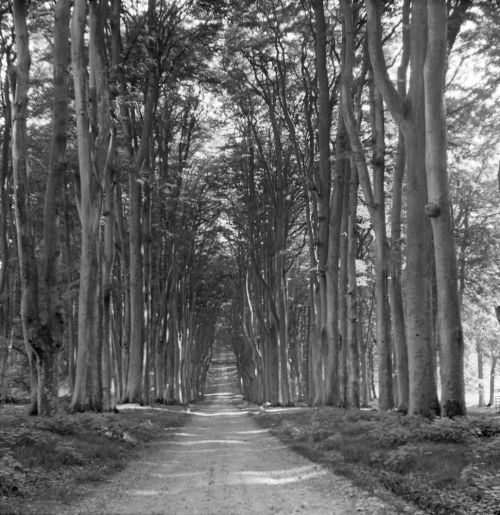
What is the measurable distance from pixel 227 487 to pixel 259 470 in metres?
1.54

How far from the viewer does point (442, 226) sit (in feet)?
31.3

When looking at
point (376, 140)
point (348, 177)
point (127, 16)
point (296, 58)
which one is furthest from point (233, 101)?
point (376, 140)

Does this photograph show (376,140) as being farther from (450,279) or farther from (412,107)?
(450,279)

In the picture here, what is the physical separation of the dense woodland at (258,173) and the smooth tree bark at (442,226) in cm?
3

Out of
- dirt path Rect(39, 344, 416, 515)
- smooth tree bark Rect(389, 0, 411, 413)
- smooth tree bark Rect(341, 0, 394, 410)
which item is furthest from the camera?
smooth tree bark Rect(341, 0, 394, 410)

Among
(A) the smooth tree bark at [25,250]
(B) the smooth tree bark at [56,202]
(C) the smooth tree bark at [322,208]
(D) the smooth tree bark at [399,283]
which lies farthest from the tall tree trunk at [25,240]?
(C) the smooth tree bark at [322,208]

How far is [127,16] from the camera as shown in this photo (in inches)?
767

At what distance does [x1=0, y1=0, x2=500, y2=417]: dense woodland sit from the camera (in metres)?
11.1

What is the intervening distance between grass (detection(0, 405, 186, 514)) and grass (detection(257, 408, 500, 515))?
11.0 ft

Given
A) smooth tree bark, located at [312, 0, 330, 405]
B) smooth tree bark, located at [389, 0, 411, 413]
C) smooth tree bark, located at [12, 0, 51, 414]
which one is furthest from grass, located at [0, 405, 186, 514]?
smooth tree bark, located at [312, 0, 330, 405]

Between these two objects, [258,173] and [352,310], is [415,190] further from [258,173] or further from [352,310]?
[258,173]

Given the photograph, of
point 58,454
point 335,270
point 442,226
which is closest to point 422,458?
point 442,226

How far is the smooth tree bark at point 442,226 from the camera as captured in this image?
921 cm

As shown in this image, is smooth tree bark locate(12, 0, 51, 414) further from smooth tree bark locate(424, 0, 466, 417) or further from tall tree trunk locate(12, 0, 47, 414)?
smooth tree bark locate(424, 0, 466, 417)
